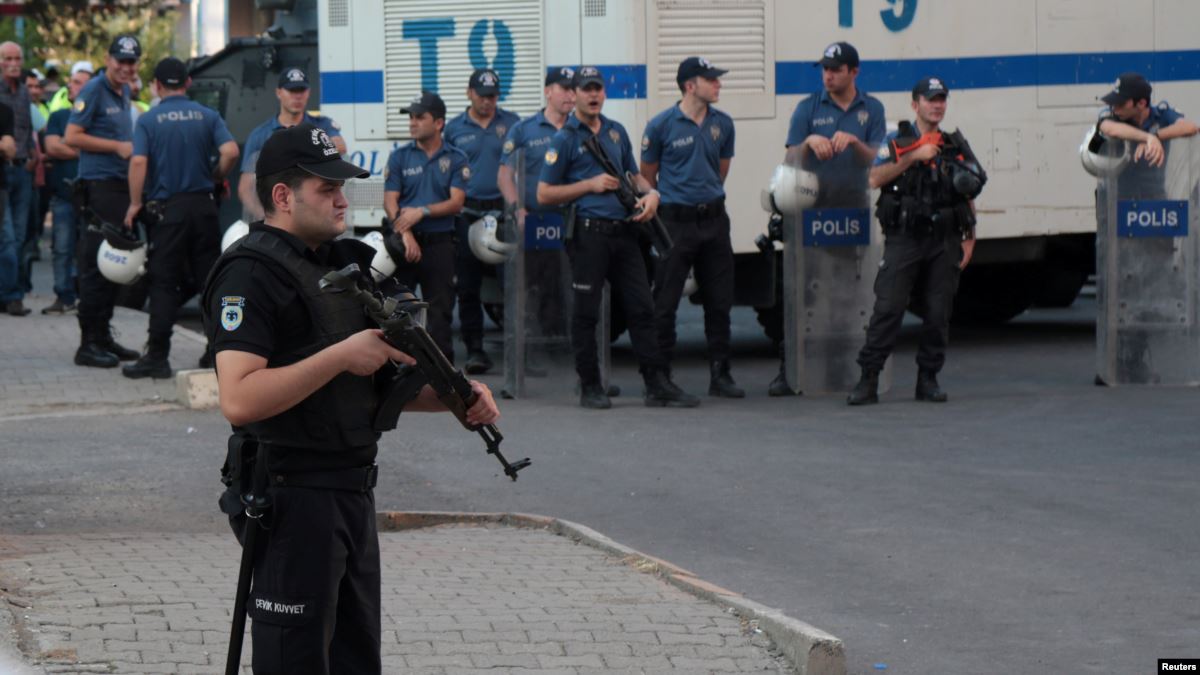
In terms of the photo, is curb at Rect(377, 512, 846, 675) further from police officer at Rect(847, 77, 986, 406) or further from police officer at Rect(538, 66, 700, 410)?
police officer at Rect(847, 77, 986, 406)

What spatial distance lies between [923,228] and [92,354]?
543cm

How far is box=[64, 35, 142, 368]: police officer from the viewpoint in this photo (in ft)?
39.5

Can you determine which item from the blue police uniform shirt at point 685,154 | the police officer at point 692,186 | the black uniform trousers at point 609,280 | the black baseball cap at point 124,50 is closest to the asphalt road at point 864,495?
the black uniform trousers at point 609,280

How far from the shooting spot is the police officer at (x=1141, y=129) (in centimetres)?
1134

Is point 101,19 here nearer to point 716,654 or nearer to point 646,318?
point 646,318

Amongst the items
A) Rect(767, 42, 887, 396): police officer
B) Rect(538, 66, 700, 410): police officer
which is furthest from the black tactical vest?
Rect(767, 42, 887, 396): police officer

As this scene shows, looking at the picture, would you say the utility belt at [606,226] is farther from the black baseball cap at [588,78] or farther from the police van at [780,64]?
the police van at [780,64]

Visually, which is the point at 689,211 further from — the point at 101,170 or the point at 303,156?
the point at 303,156

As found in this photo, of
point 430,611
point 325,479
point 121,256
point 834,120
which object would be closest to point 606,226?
point 834,120

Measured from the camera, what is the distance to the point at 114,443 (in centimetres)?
967

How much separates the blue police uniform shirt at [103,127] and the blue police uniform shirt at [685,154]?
352cm

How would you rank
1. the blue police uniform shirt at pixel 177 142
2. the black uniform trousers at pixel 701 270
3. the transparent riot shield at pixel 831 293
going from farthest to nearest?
the transparent riot shield at pixel 831 293 → the blue police uniform shirt at pixel 177 142 → the black uniform trousers at pixel 701 270

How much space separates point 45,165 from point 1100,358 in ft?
32.9

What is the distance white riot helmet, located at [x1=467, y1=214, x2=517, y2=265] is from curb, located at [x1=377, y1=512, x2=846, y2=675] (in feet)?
14.4
